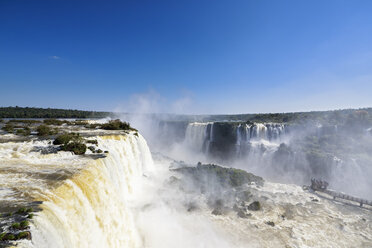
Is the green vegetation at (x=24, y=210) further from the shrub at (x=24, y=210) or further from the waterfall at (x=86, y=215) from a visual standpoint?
the waterfall at (x=86, y=215)

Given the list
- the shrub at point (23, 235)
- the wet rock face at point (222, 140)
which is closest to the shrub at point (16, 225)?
the shrub at point (23, 235)

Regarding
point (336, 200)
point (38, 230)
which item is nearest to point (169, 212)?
point (38, 230)

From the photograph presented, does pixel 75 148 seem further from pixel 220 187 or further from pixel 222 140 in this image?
pixel 222 140

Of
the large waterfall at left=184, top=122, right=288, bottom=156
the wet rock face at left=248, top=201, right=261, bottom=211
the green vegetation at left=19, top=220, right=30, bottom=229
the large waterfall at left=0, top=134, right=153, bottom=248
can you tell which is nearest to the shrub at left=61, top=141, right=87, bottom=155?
the large waterfall at left=0, top=134, right=153, bottom=248

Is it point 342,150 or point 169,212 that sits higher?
point 342,150

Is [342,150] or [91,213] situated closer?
[91,213]

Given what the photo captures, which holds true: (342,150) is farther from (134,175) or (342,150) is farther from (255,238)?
(134,175)
